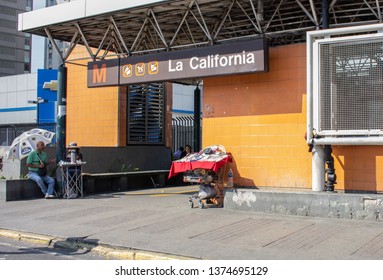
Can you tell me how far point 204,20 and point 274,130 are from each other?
3525 millimetres

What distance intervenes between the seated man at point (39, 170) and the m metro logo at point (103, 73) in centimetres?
244

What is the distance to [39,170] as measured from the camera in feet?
43.9

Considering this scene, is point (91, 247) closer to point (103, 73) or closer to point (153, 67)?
point (153, 67)

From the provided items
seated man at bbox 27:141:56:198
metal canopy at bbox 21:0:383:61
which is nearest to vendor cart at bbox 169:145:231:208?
metal canopy at bbox 21:0:383:61

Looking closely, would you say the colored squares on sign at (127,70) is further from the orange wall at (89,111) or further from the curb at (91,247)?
the curb at (91,247)

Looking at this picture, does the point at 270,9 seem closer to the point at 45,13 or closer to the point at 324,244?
the point at 45,13

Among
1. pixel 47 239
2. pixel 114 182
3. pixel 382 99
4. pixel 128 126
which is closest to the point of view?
pixel 47 239

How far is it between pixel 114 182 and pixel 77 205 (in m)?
3.46

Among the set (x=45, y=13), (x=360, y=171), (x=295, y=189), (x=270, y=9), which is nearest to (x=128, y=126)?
(x=45, y=13)

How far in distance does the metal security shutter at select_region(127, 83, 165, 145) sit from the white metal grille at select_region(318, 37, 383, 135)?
9.49 metres

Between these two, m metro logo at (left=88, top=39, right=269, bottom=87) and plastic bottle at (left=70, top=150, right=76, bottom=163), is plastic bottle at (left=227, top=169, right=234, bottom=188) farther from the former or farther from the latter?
plastic bottle at (left=70, top=150, right=76, bottom=163)

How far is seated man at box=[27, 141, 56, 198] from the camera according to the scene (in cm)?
1322

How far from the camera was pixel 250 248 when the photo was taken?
709cm

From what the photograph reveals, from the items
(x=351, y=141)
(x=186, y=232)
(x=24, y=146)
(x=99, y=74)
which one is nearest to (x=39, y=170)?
(x=24, y=146)
